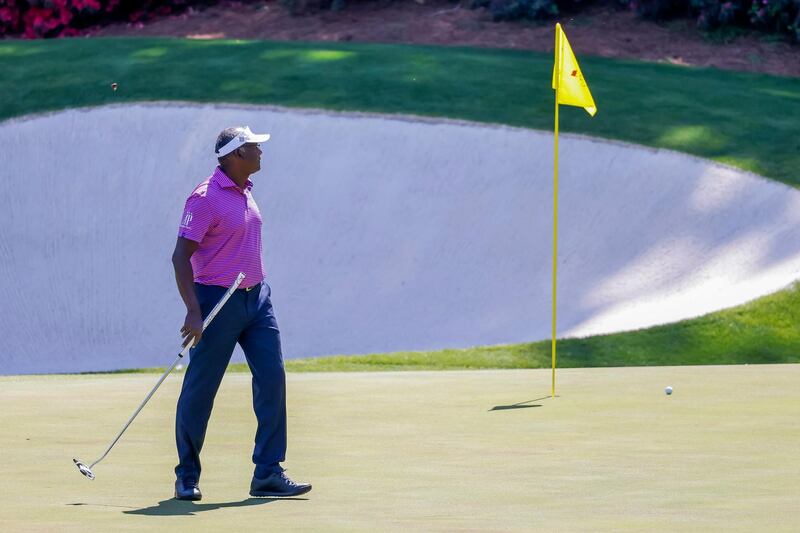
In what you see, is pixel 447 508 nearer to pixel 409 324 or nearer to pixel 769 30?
pixel 409 324

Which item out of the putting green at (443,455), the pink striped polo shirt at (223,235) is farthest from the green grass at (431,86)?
the pink striped polo shirt at (223,235)

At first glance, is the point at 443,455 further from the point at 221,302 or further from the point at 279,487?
the point at 221,302

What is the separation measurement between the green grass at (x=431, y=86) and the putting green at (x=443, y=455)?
31.7 ft

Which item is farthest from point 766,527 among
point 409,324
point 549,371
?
point 409,324

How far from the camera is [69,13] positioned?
30.5 meters

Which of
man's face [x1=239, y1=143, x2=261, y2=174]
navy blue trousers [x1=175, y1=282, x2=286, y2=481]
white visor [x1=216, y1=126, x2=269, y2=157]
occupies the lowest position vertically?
navy blue trousers [x1=175, y1=282, x2=286, y2=481]

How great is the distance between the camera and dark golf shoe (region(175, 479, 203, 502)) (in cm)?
720

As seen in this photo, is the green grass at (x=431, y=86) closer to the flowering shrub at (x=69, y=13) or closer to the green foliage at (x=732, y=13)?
the green foliage at (x=732, y=13)

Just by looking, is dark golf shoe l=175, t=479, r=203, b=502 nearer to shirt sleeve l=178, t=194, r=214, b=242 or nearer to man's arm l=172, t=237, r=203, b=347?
man's arm l=172, t=237, r=203, b=347

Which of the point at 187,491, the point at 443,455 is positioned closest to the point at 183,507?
the point at 187,491

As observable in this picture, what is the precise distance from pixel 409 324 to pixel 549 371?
15.1 ft

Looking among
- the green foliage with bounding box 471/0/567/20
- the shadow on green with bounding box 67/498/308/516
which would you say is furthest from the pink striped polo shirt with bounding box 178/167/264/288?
the green foliage with bounding box 471/0/567/20

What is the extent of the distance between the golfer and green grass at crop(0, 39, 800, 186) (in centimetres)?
1441

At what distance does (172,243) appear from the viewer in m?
21.1
